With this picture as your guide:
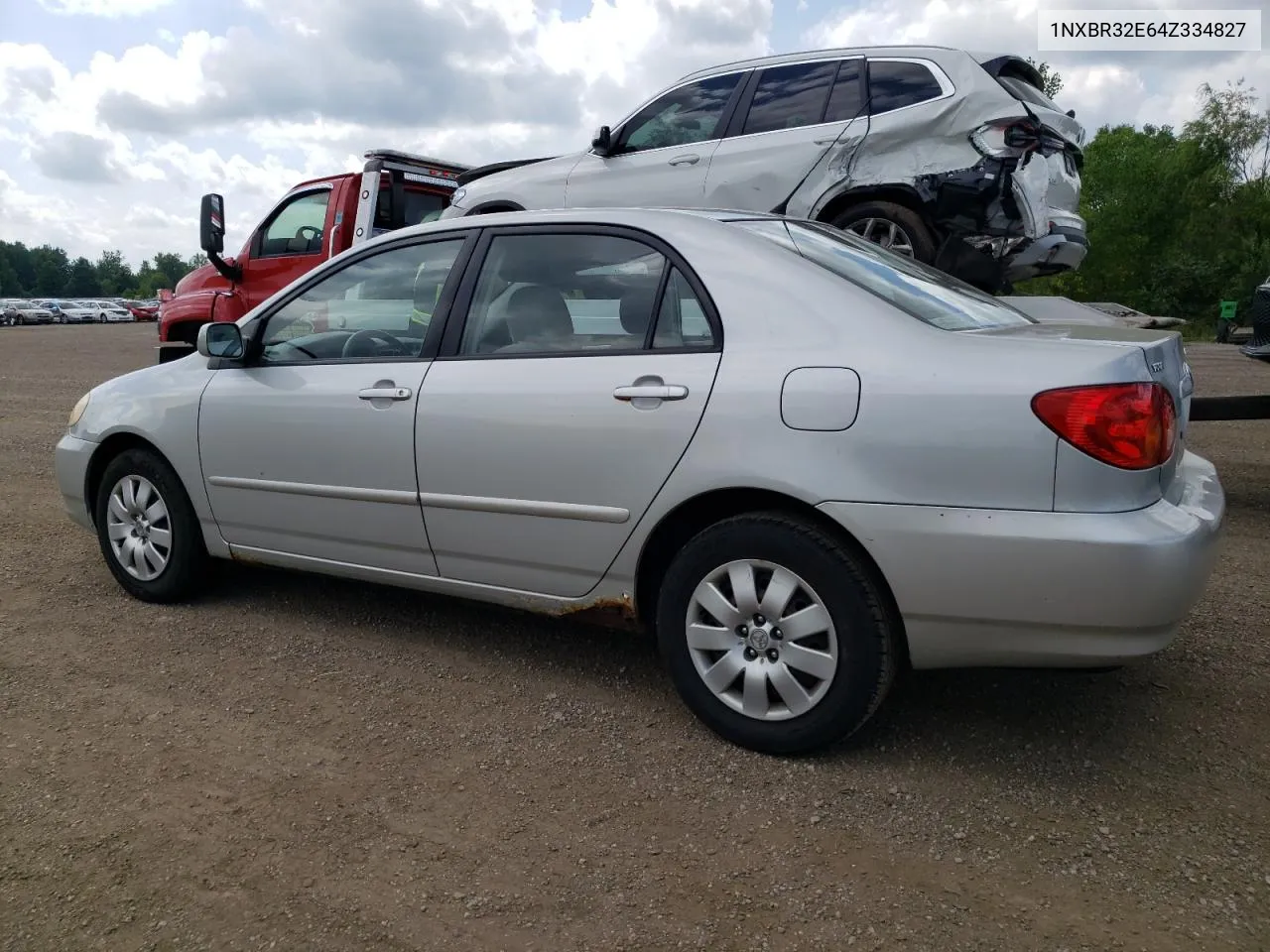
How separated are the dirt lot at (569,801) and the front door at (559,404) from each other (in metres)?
0.55

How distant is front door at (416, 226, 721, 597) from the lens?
307 centimetres

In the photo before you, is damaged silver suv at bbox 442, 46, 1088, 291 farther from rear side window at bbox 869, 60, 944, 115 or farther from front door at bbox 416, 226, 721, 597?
front door at bbox 416, 226, 721, 597

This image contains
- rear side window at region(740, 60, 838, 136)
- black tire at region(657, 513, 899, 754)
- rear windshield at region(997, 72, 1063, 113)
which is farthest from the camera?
rear side window at region(740, 60, 838, 136)

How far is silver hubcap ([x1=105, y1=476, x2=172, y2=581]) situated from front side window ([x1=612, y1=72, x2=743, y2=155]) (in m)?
4.11

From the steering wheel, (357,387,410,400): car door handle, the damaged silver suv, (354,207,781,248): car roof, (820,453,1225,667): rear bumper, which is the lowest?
(820,453,1225,667): rear bumper

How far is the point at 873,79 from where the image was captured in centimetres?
631

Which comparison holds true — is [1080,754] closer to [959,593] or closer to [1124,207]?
[959,593]

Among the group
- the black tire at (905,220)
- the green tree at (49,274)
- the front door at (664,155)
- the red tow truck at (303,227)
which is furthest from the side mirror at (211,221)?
the green tree at (49,274)

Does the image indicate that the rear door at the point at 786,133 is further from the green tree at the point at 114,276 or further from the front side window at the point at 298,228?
the green tree at the point at 114,276

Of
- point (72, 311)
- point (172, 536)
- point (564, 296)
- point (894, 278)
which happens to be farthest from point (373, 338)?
point (72, 311)

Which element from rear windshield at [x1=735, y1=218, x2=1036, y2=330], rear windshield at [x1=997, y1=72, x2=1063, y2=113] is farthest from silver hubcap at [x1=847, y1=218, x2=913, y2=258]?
rear windshield at [x1=735, y1=218, x2=1036, y2=330]

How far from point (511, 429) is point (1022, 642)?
1.64 m

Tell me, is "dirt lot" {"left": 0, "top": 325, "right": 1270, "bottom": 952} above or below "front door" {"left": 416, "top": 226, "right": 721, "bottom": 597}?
below

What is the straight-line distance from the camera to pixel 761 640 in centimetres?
291
